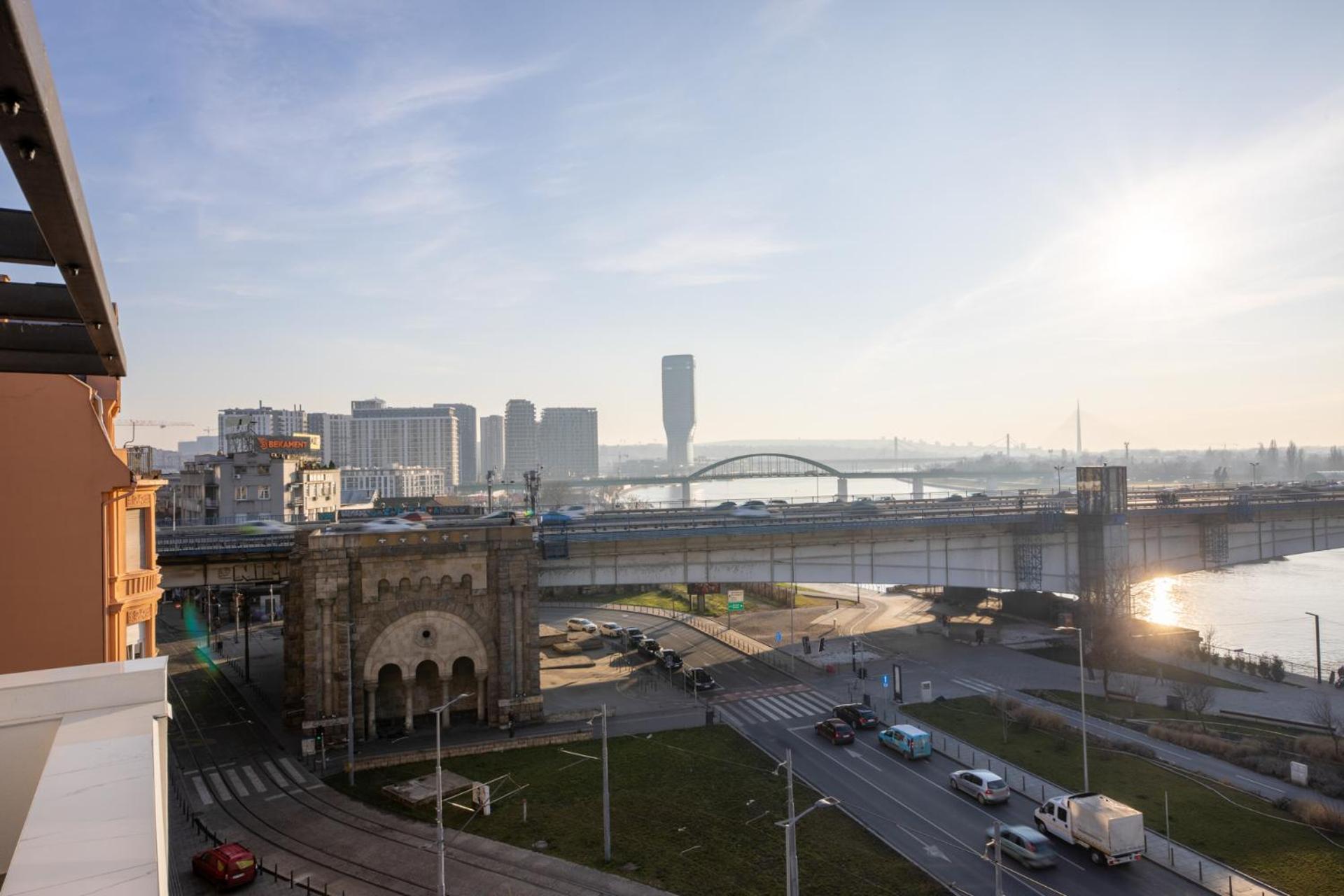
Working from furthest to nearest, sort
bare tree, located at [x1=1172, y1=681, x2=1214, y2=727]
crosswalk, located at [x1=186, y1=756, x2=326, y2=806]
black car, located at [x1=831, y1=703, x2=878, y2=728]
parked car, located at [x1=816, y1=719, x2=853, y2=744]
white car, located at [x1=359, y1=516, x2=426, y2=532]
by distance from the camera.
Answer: bare tree, located at [x1=1172, y1=681, x2=1214, y2=727], white car, located at [x1=359, y1=516, x2=426, y2=532], black car, located at [x1=831, y1=703, x2=878, y2=728], parked car, located at [x1=816, y1=719, x2=853, y2=744], crosswalk, located at [x1=186, y1=756, x2=326, y2=806]

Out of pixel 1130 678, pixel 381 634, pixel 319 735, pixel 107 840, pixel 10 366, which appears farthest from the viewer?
pixel 1130 678

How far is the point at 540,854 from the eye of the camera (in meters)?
29.7

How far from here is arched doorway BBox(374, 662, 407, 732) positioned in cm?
4362

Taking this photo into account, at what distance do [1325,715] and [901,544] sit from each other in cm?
2572

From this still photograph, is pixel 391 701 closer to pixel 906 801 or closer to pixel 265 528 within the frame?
pixel 265 528

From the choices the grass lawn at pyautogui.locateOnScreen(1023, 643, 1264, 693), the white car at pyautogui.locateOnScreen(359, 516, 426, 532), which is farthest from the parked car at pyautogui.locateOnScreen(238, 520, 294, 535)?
the grass lawn at pyautogui.locateOnScreen(1023, 643, 1264, 693)

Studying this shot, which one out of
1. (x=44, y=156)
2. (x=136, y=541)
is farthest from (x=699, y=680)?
(x=44, y=156)

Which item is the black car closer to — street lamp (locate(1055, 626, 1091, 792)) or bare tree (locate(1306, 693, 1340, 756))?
street lamp (locate(1055, 626, 1091, 792))

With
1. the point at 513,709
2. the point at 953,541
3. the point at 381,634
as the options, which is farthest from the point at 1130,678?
the point at 381,634

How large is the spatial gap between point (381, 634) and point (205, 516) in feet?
244

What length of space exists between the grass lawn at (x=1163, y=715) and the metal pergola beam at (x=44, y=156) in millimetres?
51673

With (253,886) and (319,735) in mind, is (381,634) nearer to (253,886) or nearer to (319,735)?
(319,735)

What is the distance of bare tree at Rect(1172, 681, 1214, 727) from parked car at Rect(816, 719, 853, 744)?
2025 centimetres

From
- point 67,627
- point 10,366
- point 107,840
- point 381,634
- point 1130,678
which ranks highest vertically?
point 10,366
